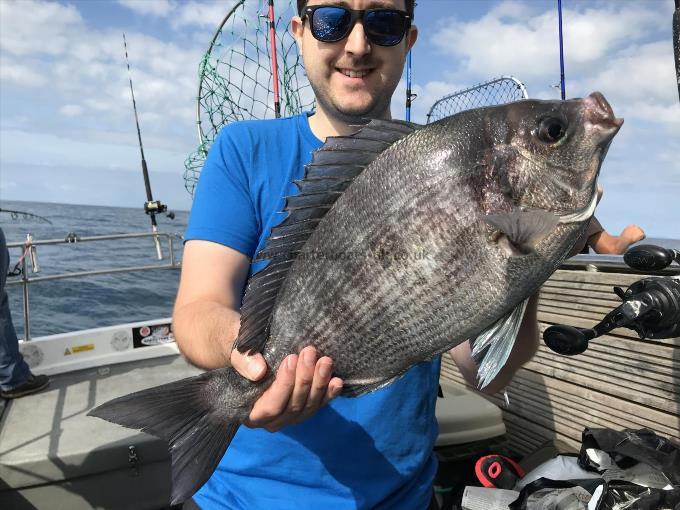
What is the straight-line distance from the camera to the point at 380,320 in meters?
1.32

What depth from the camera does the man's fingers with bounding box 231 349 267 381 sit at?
1.37 m

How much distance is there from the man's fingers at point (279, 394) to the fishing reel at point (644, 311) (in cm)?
102

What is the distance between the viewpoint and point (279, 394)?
1336 millimetres

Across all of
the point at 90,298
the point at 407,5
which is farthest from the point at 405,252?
the point at 90,298

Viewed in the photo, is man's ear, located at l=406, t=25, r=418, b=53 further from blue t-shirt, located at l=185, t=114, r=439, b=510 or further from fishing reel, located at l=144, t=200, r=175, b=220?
fishing reel, located at l=144, t=200, r=175, b=220

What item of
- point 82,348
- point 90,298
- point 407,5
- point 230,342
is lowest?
point 90,298

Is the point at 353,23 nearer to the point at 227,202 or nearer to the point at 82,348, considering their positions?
the point at 227,202

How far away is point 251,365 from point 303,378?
151mm

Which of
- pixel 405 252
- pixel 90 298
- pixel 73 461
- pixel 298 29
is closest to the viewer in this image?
pixel 405 252

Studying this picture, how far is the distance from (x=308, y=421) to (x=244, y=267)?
57cm

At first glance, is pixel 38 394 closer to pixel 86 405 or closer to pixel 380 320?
pixel 86 405

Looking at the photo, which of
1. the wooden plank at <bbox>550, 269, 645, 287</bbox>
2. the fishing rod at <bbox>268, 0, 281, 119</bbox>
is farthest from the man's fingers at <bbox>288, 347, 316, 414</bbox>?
the fishing rod at <bbox>268, 0, 281, 119</bbox>

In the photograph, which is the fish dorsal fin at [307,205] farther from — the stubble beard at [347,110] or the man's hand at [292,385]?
the stubble beard at [347,110]

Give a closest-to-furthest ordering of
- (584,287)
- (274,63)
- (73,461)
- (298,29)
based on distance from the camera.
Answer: (298,29) → (584,287) → (73,461) → (274,63)
